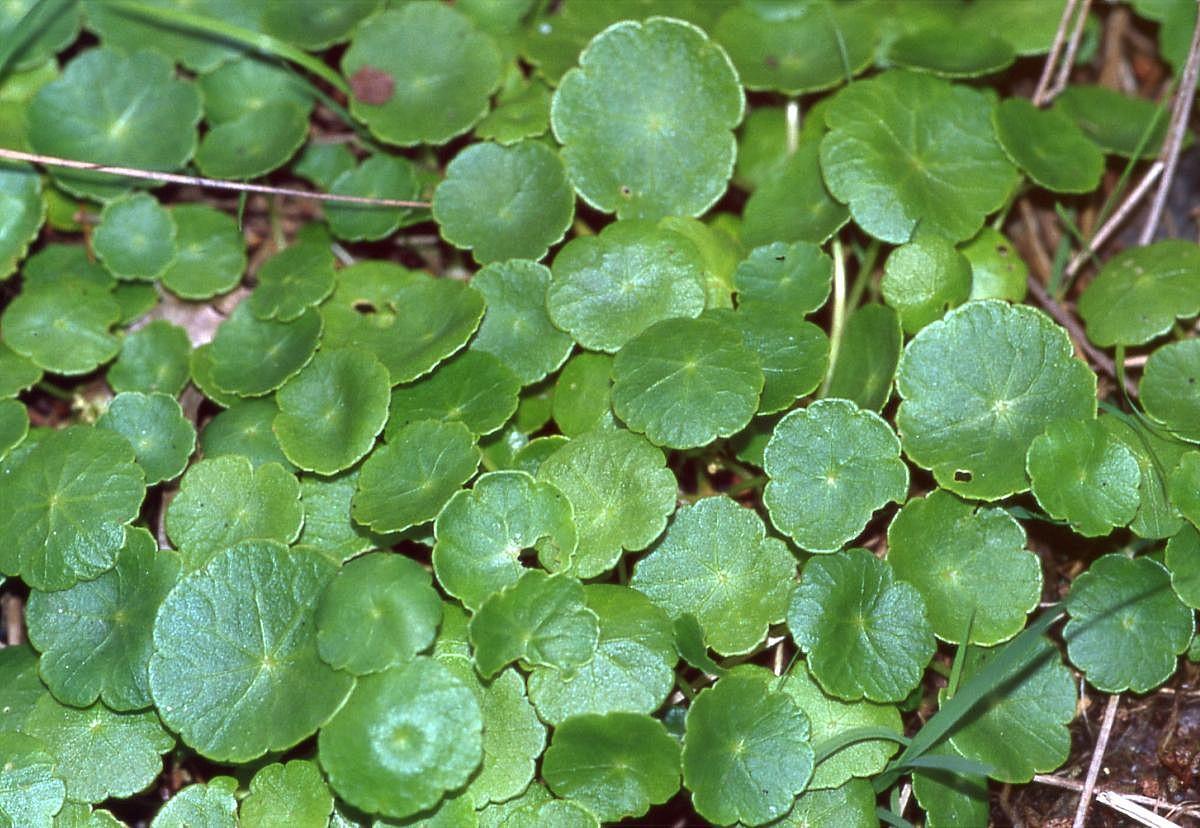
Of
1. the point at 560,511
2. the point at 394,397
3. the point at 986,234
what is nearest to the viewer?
the point at 560,511

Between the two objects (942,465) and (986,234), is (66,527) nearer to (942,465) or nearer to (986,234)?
(942,465)

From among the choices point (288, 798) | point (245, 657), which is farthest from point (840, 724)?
point (245, 657)

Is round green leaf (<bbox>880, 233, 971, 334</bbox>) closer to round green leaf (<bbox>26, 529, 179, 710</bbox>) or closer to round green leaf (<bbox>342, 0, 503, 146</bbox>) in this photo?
round green leaf (<bbox>342, 0, 503, 146</bbox>)

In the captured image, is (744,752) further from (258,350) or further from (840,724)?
(258,350)

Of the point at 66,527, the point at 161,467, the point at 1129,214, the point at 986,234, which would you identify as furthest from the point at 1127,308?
the point at 66,527

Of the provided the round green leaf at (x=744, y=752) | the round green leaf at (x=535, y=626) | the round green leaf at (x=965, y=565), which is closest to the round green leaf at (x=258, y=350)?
the round green leaf at (x=535, y=626)

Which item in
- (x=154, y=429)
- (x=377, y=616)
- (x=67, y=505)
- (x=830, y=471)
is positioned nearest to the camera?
(x=377, y=616)

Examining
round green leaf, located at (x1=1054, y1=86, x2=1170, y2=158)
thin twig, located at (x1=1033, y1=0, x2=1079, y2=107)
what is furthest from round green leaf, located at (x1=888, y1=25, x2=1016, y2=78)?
round green leaf, located at (x1=1054, y1=86, x2=1170, y2=158)
